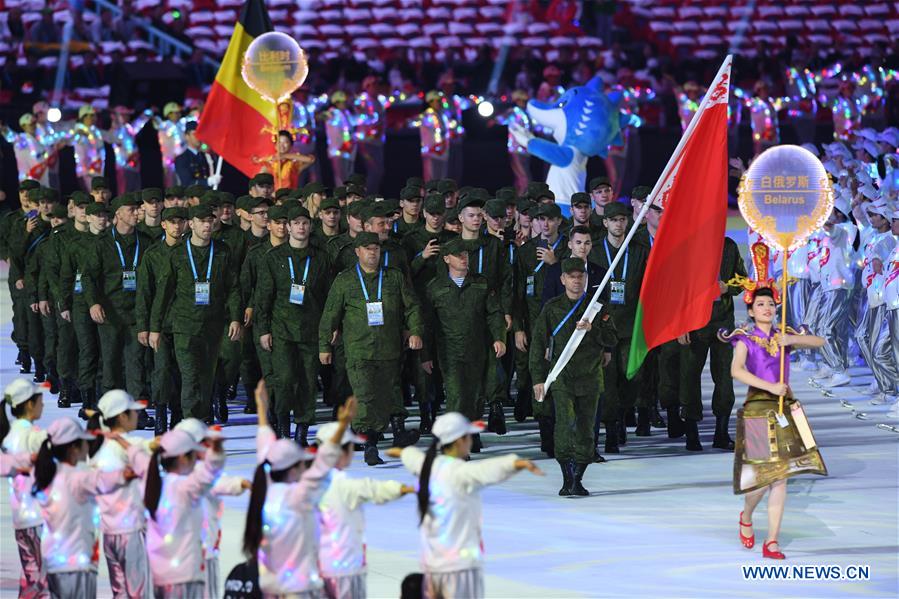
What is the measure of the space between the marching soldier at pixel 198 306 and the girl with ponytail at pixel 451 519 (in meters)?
6.24

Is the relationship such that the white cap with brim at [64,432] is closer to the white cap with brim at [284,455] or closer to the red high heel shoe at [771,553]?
the white cap with brim at [284,455]

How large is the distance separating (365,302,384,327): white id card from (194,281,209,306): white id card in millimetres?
1466

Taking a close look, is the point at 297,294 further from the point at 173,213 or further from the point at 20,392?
the point at 20,392

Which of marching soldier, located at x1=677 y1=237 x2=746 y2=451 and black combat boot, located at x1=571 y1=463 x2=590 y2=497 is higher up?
marching soldier, located at x1=677 y1=237 x2=746 y2=451

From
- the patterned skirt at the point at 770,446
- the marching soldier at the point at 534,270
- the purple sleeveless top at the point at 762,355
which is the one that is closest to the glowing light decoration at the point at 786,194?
the purple sleeveless top at the point at 762,355

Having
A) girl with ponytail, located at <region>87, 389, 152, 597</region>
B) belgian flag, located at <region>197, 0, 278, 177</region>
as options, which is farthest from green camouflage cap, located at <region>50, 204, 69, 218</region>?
girl with ponytail, located at <region>87, 389, 152, 597</region>

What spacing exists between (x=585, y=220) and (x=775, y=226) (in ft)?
13.2

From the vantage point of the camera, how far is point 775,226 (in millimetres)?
11617

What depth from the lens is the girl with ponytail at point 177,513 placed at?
871 centimetres

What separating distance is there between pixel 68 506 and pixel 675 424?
6.97 metres

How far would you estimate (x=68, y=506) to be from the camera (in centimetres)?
897

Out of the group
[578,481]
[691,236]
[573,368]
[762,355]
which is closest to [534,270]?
[573,368]

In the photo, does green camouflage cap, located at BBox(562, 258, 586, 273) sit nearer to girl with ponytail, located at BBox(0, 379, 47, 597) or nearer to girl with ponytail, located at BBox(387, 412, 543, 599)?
girl with ponytail, located at BBox(0, 379, 47, 597)

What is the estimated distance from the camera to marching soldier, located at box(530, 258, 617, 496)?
41.8ft
